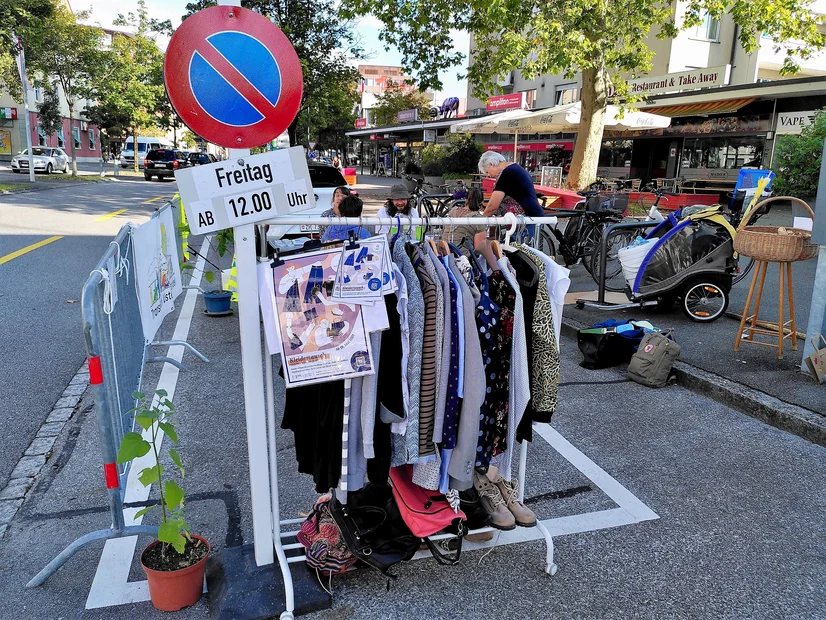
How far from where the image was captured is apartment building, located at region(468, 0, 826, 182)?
1816 cm

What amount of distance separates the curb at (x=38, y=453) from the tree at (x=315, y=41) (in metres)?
15.4

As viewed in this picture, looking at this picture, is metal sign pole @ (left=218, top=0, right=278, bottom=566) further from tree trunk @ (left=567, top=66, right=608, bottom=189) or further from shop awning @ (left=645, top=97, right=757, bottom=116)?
shop awning @ (left=645, top=97, right=757, bottom=116)

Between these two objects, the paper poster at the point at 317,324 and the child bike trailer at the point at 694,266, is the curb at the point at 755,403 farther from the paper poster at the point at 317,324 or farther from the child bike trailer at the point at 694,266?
the paper poster at the point at 317,324

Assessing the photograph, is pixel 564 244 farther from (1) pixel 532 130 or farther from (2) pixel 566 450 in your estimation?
(1) pixel 532 130

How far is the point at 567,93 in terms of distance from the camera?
97.5 feet

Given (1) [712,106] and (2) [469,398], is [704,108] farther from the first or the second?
(2) [469,398]

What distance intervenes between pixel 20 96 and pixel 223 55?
31.8 m

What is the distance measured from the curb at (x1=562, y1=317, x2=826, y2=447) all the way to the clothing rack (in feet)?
8.39

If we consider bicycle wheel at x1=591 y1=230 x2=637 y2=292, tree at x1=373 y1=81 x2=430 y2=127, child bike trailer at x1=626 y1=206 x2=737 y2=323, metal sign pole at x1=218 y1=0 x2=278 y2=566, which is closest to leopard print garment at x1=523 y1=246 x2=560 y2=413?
metal sign pole at x1=218 y1=0 x2=278 y2=566

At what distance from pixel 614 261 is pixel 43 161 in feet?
113

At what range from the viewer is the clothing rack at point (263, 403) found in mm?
2523

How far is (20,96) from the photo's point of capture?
2786 cm

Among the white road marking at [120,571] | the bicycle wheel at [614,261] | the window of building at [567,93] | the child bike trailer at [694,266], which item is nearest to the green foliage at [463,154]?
the window of building at [567,93]

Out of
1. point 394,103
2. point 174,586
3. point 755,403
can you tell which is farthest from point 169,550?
point 394,103
